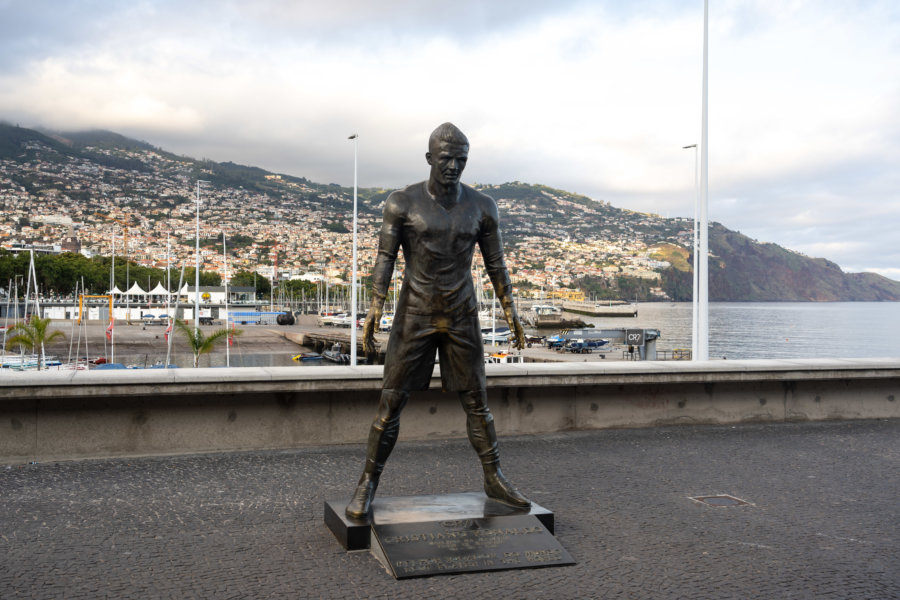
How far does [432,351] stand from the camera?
18.1 feet

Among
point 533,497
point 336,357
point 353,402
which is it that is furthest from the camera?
point 336,357

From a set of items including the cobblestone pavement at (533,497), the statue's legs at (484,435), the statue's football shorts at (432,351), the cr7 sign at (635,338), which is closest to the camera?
the cobblestone pavement at (533,497)

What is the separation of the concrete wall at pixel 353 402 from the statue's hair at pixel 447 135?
359cm

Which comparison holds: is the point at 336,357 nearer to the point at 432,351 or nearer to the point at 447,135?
the point at 432,351

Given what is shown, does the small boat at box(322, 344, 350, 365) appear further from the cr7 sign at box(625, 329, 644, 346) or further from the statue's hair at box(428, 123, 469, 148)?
the statue's hair at box(428, 123, 469, 148)

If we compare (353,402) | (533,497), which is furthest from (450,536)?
(353,402)

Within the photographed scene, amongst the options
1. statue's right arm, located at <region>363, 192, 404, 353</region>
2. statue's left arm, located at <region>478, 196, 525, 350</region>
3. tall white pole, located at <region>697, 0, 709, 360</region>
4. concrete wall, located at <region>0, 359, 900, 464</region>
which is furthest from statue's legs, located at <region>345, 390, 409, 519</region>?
tall white pole, located at <region>697, 0, 709, 360</region>

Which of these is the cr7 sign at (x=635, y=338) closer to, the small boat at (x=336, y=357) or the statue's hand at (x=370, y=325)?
the small boat at (x=336, y=357)

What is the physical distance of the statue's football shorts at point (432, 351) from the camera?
5.40m

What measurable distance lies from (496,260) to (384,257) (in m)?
0.83

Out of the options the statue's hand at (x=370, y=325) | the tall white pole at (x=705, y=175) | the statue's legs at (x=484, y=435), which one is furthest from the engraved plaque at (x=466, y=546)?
the tall white pole at (x=705, y=175)

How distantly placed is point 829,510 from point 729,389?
4058 millimetres

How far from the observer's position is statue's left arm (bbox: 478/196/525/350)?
18.3 ft

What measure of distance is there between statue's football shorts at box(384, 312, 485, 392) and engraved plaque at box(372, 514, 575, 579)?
→ 97 centimetres
